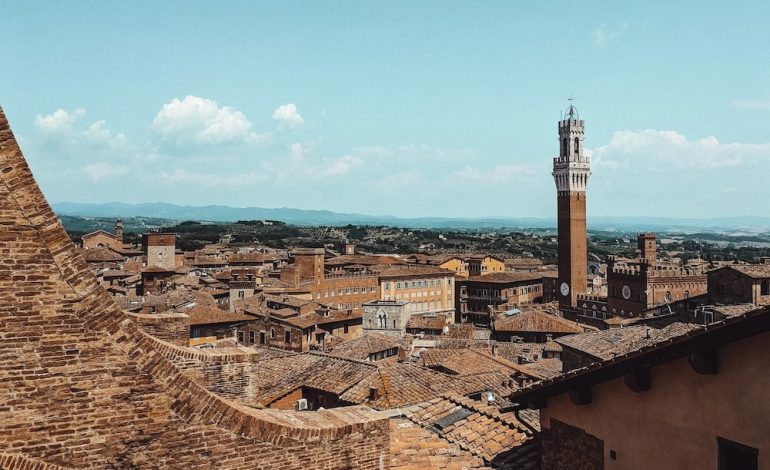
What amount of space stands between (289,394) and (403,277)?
72071 mm

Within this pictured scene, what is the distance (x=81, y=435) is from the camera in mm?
5430

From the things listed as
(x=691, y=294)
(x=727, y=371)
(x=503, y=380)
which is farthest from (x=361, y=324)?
(x=727, y=371)

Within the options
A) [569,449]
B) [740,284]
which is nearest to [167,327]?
[569,449]

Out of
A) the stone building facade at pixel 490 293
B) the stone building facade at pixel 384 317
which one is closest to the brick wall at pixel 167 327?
the stone building facade at pixel 384 317

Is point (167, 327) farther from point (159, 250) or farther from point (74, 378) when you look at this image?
point (159, 250)

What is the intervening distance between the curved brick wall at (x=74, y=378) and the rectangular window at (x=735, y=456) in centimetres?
461

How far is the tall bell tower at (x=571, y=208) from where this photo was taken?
88.2 meters

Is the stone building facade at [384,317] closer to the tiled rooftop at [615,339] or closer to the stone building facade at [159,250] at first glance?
the tiled rooftop at [615,339]

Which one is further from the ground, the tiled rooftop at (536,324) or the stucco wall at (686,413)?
the stucco wall at (686,413)

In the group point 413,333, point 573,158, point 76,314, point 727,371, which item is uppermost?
point 573,158

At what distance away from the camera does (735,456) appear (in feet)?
19.8

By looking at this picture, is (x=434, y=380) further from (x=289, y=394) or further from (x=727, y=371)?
(x=727, y=371)

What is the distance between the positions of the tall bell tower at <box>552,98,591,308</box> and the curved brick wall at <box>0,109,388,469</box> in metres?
83.2

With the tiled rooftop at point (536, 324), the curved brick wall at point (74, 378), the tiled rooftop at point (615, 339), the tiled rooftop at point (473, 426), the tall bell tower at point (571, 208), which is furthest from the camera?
the tall bell tower at point (571, 208)
